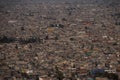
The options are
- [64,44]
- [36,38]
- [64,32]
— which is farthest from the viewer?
[64,32]

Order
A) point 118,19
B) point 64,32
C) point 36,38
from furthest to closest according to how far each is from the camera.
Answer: point 118,19 → point 64,32 → point 36,38

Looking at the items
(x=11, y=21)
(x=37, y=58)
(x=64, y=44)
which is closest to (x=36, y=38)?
(x=64, y=44)

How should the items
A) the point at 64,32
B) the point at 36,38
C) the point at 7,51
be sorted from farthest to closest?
1. the point at 64,32
2. the point at 36,38
3. the point at 7,51

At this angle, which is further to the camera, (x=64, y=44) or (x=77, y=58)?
(x=64, y=44)

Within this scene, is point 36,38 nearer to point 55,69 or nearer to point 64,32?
point 64,32

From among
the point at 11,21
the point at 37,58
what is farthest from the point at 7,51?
the point at 11,21

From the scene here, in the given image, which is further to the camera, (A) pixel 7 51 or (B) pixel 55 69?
(A) pixel 7 51

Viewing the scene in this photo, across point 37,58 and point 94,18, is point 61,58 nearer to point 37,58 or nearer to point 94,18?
→ point 37,58

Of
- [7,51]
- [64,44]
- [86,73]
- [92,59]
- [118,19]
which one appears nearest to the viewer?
[86,73]
